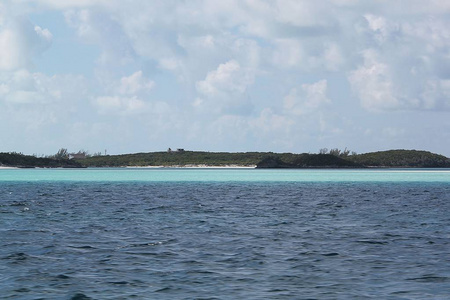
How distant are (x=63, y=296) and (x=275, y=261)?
9820 mm

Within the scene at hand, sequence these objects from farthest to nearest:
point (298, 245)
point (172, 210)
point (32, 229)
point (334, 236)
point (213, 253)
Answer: point (172, 210)
point (32, 229)
point (334, 236)
point (298, 245)
point (213, 253)

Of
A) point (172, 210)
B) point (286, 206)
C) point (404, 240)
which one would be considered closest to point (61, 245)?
point (404, 240)

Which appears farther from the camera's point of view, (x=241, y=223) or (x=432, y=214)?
(x=432, y=214)

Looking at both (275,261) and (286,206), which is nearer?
(275,261)

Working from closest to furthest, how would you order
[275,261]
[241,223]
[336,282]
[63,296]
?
1. [63,296]
2. [336,282]
3. [275,261]
4. [241,223]

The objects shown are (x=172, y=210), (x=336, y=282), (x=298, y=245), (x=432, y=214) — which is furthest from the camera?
(x=172, y=210)

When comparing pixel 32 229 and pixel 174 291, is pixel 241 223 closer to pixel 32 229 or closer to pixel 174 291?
pixel 32 229

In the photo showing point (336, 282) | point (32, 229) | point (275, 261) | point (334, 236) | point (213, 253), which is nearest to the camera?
point (336, 282)

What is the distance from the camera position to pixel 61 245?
30.3 m

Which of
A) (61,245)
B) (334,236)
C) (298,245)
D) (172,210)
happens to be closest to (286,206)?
(172,210)

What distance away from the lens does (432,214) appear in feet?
157

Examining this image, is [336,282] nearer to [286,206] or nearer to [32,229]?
[32,229]

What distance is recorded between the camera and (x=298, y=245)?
99.3ft

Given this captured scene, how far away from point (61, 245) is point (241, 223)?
1446 centimetres
